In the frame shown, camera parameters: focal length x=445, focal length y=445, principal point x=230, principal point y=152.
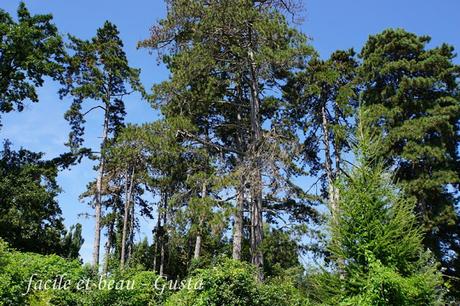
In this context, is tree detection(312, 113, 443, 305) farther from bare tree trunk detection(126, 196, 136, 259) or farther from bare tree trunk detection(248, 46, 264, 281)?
bare tree trunk detection(126, 196, 136, 259)

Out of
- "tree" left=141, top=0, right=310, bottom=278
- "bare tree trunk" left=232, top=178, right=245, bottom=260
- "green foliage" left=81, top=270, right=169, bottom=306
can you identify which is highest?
"tree" left=141, top=0, right=310, bottom=278

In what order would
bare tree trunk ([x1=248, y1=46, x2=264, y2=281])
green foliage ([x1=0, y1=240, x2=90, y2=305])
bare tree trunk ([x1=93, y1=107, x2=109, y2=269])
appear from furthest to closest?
bare tree trunk ([x1=93, y1=107, x2=109, y2=269]), bare tree trunk ([x1=248, y1=46, x2=264, y2=281]), green foliage ([x1=0, y1=240, x2=90, y2=305])

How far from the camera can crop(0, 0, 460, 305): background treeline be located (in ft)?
48.0

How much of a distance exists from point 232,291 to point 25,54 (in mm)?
18481

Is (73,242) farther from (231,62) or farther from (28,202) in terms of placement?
(231,62)

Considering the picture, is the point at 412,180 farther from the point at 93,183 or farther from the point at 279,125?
the point at 93,183

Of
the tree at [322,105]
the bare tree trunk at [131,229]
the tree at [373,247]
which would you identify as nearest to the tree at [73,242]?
the bare tree trunk at [131,229]

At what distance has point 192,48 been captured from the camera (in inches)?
719

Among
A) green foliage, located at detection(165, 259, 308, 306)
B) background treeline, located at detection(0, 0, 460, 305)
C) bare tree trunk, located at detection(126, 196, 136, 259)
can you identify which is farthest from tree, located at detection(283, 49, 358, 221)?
bare tree trunk, located at detection(126, 196, 136, 259)

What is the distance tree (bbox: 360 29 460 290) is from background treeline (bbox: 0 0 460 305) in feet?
0.22

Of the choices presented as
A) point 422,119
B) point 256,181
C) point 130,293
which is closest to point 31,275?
point 130,293

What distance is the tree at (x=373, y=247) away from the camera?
7758 mm

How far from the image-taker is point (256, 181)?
16.5 metres

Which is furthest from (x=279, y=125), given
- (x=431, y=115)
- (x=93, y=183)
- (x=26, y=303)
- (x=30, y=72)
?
(x=93, y=183)
